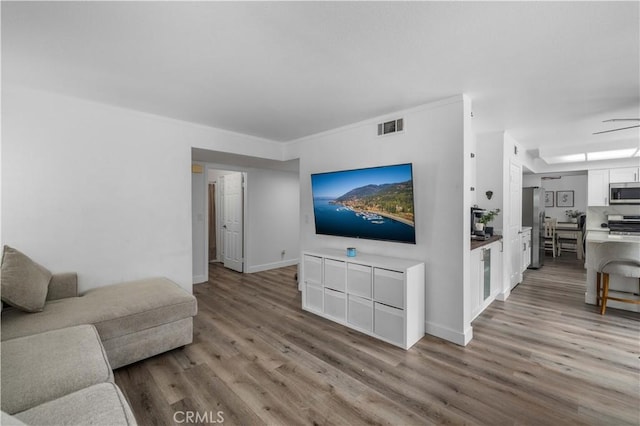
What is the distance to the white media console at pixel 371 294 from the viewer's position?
2711 millimetres

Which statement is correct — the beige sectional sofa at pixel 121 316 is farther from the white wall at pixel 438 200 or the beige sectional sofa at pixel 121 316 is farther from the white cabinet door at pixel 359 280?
the white wall at pixel 438 200

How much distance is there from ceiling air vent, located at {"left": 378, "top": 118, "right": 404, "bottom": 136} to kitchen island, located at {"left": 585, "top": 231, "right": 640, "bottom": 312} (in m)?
2.97

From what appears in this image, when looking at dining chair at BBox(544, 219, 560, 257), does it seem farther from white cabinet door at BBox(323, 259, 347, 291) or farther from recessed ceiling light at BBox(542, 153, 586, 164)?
white cabinet door at BBox(323, 259, 347, 291)

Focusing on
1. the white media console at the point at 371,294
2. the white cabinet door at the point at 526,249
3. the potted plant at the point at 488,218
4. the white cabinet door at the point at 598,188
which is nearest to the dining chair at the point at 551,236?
the white cabinet door at the point at 598,188

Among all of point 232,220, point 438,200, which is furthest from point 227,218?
point 438,200

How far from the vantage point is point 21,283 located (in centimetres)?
219

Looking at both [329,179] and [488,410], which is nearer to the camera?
[488,410]

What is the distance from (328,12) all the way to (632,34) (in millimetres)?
1912

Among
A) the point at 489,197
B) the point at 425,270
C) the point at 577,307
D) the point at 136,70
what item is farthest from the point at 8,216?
the point at 577,307

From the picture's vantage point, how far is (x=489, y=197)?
13.6 feet

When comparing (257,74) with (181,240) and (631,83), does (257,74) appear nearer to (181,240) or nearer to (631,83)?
(181,240)

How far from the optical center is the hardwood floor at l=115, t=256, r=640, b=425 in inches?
72.6

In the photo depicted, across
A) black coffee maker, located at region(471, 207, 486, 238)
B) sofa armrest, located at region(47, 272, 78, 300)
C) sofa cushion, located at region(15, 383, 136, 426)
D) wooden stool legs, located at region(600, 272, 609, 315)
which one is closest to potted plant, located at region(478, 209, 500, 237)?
black coffee maker, located at region(471, 207, 486, 238)

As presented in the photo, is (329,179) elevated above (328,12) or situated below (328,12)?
below
